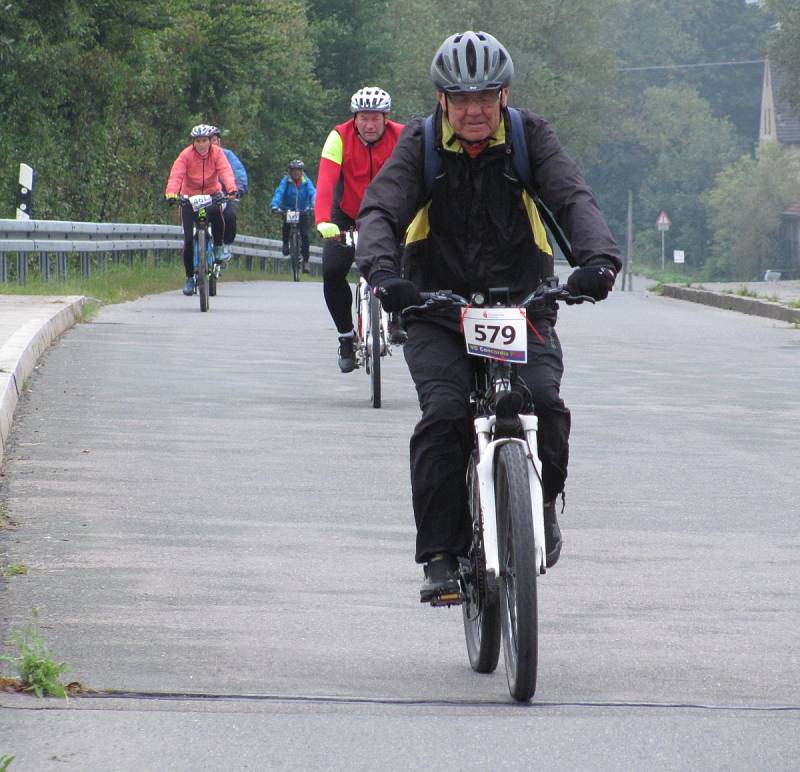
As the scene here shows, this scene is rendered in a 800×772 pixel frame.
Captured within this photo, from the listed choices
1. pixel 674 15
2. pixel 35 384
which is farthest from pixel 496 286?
pixel 674 15

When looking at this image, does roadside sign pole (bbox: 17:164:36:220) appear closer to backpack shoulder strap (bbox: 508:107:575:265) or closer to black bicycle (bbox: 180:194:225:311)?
black bicycle (bbox: 180:194:225:311)

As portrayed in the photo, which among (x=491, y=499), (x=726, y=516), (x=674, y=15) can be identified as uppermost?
(x=674, y=15)

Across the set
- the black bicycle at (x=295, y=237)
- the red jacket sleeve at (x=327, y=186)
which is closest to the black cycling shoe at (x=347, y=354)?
the red jacket sleeve at (x=327, y=186)

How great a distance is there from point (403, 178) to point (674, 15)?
152640 mm

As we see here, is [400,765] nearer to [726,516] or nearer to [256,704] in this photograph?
[256,704]

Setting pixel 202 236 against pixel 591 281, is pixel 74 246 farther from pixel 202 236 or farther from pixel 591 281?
pixel 591 281

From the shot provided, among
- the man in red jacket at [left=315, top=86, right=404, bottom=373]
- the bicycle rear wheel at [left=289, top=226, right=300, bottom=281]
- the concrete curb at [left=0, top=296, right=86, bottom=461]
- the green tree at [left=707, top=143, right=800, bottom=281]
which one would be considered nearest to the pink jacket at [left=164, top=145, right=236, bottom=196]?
the concrete curb at [left=0, top=296, right=86, bottom=461]

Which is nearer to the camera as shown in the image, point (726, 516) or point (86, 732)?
point (86, 732)

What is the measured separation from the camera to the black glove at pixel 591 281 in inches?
212

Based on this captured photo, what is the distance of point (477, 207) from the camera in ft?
18.9

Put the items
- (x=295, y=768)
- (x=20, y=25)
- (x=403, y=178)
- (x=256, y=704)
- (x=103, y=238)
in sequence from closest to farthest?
(x=295, y=768) < (x=256, y=704) < (x=403, y=178) < (x=103, y=238) < (x=20, y=25)

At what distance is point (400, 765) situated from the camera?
4.47 metres

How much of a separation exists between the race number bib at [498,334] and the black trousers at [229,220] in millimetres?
15651

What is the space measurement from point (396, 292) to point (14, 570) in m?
2.00
